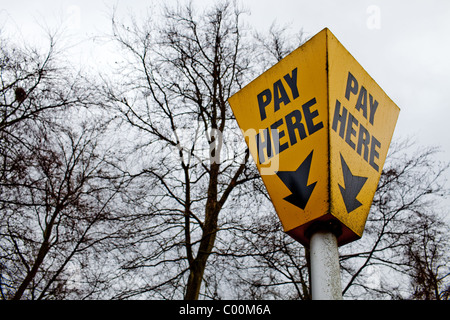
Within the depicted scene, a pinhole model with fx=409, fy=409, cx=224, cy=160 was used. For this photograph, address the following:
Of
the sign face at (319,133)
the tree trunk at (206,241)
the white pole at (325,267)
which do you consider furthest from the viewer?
the tree trunk at (206,241)

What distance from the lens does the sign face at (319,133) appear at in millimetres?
1854

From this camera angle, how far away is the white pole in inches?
64.6

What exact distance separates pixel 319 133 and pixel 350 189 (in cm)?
30

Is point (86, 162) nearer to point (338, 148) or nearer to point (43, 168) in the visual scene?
point (43, 168)

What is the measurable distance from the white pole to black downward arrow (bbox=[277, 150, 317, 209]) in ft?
→ 0.54

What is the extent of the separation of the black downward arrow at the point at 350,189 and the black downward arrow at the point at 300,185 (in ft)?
0.51

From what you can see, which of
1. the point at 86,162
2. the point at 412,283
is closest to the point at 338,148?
the point at 412,283

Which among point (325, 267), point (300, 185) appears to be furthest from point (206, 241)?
point (325, 267)

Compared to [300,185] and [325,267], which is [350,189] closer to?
[300,185]

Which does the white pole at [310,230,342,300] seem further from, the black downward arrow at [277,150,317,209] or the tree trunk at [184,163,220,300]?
the tree trunk at [184,163,220,300]

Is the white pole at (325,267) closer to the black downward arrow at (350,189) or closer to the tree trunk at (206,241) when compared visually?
the black downward arrow at (350,189)

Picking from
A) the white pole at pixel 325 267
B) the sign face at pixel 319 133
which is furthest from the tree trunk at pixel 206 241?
the white pole at pixel 325 267

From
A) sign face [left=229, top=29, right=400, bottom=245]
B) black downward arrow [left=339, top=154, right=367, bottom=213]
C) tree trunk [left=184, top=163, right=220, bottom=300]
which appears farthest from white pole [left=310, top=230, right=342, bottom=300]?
tree trunk [left=184, top=163, right=220, bottom=300]

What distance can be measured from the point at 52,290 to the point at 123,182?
316 centimetres
